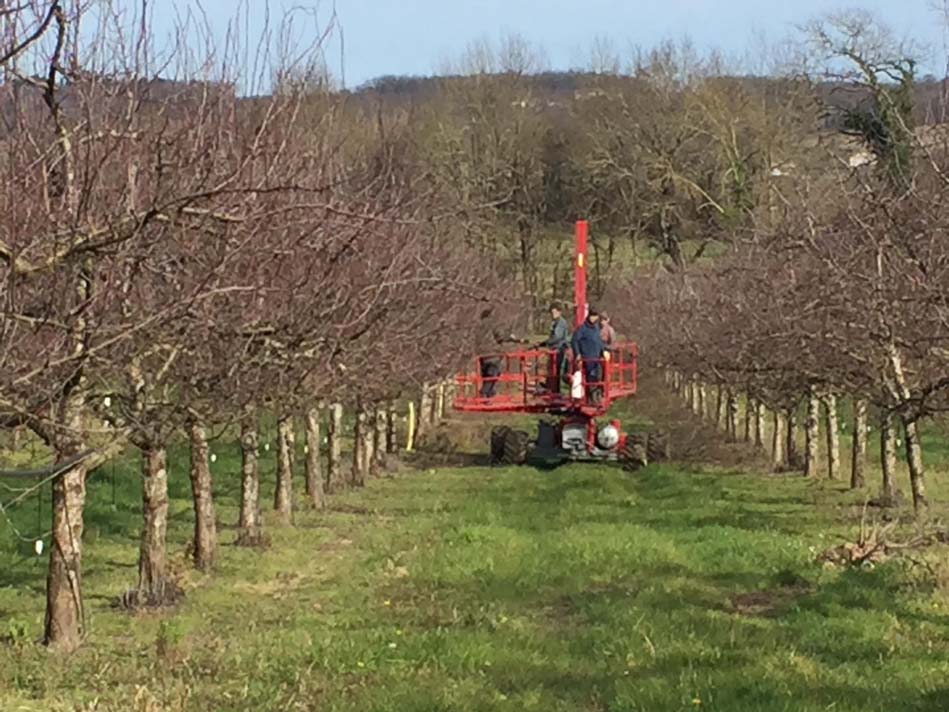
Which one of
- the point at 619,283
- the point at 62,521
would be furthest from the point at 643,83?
the point at 62,521

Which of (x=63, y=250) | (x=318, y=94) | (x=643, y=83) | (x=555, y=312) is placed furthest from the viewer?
(x=643, y=83)

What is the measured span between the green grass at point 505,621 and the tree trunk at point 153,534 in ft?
1.12

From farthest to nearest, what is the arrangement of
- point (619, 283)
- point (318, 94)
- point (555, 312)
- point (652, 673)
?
point (619, 283), point (555, 312), point (318, 94), point (652, 673)

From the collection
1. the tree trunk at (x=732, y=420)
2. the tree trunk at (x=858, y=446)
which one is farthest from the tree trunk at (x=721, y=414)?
the tree trunk at (x=858, y=446)

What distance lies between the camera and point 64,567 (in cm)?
1032

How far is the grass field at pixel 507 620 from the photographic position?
326 inches

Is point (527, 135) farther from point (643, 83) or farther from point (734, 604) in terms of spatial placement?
point (734, 604)

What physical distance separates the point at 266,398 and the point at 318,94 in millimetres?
2968

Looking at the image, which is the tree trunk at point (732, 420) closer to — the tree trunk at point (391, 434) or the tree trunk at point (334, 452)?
the tree trunk at point (391, 434)

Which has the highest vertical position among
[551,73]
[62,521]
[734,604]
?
[551,73]

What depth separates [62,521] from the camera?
10273 millimetres

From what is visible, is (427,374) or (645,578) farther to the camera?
(427,374)

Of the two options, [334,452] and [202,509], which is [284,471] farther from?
[334,452]

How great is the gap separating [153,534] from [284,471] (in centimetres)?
547
